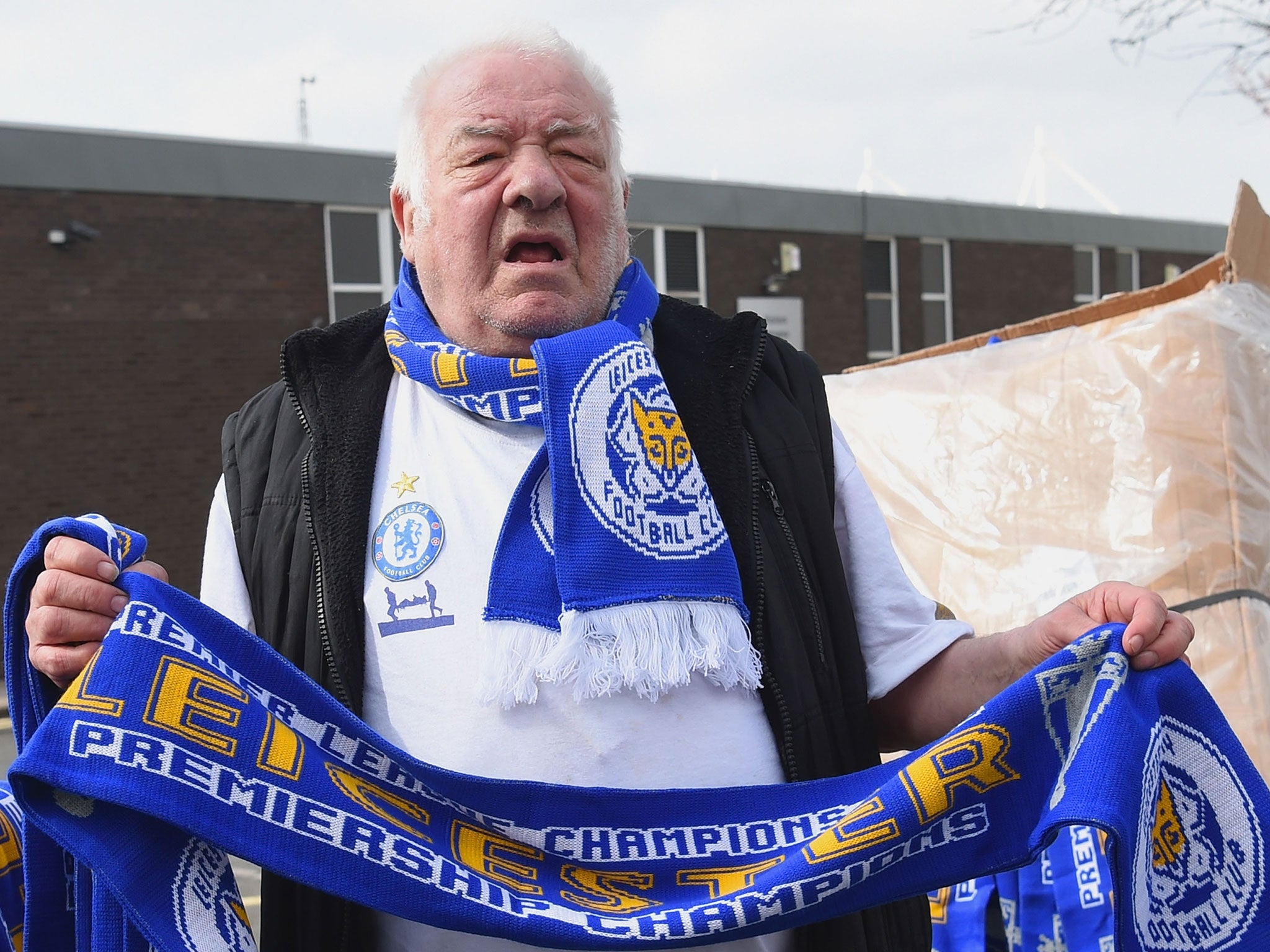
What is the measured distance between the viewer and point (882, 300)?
1958cm

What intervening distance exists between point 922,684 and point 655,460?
2.06ft

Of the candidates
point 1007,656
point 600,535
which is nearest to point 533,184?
point 600,535

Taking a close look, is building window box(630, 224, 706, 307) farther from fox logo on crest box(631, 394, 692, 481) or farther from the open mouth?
fox logo on crest box(631, 394, 692, 481)

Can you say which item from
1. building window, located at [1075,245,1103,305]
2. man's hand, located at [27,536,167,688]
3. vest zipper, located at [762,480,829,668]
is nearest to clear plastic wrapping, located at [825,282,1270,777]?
vest zipper, located at [762,480,829,668]

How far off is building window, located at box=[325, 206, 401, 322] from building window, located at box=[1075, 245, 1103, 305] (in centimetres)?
1400

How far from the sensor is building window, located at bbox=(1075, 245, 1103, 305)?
22.0 metres

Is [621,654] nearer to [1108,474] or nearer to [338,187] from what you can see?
[1108,474]

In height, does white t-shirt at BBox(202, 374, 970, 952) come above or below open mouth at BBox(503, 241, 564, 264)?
below

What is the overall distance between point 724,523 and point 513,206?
0.71 m

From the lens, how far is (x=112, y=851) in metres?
1.49

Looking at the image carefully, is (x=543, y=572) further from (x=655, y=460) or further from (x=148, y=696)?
(x=148, y=696)

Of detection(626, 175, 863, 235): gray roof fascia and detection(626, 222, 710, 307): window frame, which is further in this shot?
detection(626, 222, 710, 307): window frame

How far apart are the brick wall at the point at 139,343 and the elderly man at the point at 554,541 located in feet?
38.9

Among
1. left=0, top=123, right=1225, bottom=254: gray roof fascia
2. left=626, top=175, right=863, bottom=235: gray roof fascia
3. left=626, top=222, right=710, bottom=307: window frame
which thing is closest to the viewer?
left=0, top=123, right=1225, bottom=254: gray roof fascia
